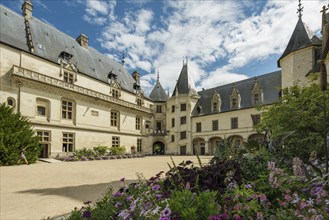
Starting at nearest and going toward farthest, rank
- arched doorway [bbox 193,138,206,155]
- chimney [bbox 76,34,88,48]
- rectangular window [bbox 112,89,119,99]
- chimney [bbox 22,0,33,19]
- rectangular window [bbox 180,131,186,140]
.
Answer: chimney [bbox 22,0,33,19], chimney [bbox 76,34,88,48], rectangular window [bbox 112,89,119,99], arched doorway [bbox 193,138,206,155], rectangular window [bbox 180,131,186,140]

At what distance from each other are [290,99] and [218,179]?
5419mm

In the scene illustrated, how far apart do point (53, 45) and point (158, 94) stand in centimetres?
1891

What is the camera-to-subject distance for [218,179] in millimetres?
2410

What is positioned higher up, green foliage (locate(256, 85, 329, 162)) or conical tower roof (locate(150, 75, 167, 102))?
conical tower roof (locate(150, 75, 167, 102))

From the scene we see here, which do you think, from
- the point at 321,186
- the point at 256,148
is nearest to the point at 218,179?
the point at 321,186

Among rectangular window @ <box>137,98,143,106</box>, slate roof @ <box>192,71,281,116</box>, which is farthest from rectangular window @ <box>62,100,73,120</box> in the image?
slate roof @ <box>192,71,281,116</box>

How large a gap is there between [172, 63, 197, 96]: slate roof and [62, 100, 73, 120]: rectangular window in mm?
16478

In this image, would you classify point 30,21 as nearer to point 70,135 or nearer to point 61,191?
point 70,135

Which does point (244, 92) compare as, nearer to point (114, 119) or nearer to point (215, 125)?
point (215, 125)

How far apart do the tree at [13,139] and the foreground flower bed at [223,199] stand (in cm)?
1308

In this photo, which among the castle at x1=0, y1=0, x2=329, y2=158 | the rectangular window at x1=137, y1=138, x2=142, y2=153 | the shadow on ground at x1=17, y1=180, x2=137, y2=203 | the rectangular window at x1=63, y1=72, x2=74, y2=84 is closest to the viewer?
the shadow on ground at x1=17, y1=180, x2=137, y2=203

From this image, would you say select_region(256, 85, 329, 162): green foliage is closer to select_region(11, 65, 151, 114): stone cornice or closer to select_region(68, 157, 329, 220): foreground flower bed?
select_region(68, 157, 329, 220): foreground flower bed

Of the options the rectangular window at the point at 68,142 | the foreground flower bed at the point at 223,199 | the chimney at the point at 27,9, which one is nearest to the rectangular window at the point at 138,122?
the rectangular window at the point at 68,142

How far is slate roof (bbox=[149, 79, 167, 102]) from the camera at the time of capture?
119ft
